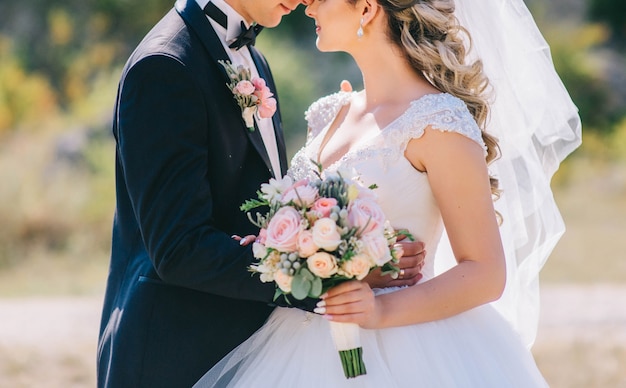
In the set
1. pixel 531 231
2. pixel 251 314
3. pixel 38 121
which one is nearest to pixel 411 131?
pixel 251 314

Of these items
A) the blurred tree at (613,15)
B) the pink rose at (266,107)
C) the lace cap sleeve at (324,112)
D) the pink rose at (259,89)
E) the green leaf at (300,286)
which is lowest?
the blurred tree at (613,15)

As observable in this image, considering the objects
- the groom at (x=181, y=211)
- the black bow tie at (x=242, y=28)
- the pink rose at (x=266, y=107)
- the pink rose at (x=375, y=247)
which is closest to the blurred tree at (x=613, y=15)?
the black bow tie at (x=242, y=28)

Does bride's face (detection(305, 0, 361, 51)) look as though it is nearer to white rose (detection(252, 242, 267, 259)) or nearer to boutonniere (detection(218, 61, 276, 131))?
boutonniere (detection(218, 61, 276, 131))

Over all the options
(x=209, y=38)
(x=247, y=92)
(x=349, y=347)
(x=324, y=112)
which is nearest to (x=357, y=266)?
(x=349, y=347)

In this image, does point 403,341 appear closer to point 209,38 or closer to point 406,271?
point 406,271

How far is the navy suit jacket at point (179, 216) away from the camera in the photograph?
2.82 meters

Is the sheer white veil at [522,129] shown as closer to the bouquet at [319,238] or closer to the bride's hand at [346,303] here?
the bride's hand at [346,303]

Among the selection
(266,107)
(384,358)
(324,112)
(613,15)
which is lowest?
(613,15)

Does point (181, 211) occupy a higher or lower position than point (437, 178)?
higher

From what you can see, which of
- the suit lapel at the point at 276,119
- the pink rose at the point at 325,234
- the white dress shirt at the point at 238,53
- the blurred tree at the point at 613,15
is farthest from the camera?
the blurred tree at the point at 613,15

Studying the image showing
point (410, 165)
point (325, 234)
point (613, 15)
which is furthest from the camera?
point (613, 15)

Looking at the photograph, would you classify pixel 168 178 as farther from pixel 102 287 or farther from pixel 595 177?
pixel 595 177

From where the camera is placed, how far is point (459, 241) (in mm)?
3023

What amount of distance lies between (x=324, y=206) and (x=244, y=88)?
68 cm
